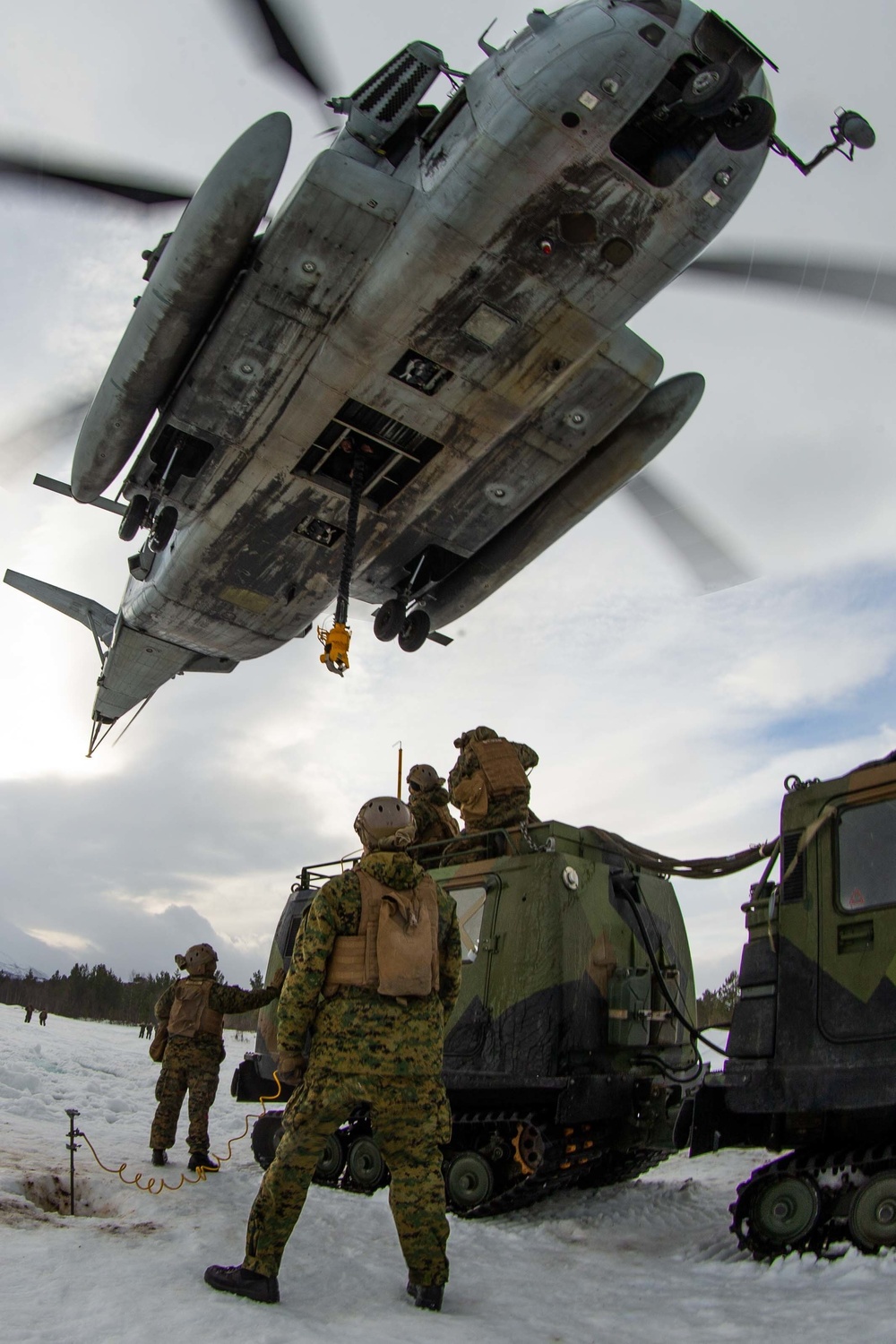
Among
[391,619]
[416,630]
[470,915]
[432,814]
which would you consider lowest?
[470,915]

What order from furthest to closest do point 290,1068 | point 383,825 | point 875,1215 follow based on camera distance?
1. point 383,825
2. point 875,1215
3. point 290,1068

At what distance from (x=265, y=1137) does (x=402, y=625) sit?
7492mm

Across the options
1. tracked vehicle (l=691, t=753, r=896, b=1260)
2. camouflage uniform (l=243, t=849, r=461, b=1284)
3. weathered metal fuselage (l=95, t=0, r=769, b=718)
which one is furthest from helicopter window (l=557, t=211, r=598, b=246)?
camouflage uniform (l=243, t=849, r=461, b=1284)

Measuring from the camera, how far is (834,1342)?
3.19 m

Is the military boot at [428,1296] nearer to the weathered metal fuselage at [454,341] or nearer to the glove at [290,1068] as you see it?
the glove at [290,1068]

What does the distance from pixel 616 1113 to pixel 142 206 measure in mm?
9258

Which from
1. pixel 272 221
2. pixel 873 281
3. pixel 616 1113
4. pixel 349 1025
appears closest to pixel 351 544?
pixel 272 221

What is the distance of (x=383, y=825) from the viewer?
419 cm

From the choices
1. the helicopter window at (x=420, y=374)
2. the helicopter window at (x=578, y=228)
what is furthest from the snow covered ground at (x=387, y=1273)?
the helicopter window at (x=578, y=228)

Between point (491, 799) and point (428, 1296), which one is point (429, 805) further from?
point (428, 1296)

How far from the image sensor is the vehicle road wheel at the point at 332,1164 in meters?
7.25

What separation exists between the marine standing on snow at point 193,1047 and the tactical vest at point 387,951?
3.68m

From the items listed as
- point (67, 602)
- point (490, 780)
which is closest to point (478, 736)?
point (490, 780)

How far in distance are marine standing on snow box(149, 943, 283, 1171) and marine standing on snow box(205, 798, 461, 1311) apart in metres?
3.65
